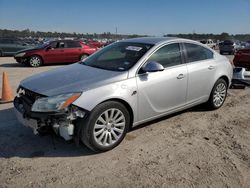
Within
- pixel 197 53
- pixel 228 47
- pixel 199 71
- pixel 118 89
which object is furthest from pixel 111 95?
pixel 228 47

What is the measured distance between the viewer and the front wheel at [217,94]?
17.2ft

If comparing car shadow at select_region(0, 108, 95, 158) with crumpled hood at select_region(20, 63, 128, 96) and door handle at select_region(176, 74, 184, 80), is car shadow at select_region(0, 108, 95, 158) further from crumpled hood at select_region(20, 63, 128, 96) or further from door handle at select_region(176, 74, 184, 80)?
door handle at select_region(176, 74, 184, 80)

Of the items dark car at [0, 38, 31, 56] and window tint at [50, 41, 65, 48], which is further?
dark car at [0, 38, 31, 56]

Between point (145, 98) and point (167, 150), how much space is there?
846 mm

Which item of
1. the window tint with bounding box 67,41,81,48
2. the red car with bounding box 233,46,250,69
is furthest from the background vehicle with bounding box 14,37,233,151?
the window tint with bounding box 67,41,81,48

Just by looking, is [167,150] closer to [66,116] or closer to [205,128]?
[205,128]

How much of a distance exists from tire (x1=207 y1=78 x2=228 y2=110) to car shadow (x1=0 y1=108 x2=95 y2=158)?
114 inches

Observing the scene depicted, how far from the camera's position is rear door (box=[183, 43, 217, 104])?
4.64m

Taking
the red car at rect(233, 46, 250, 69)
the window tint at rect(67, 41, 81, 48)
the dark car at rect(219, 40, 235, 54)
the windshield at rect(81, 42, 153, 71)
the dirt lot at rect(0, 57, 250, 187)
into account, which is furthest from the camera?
the dark car at rect(219, 40, 235, 54)

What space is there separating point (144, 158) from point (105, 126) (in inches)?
27.4

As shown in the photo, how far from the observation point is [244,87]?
7.54 meters

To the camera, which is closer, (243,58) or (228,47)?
(243,58)

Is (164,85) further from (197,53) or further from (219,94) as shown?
(219,94)

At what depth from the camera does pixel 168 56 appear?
4387 mm
